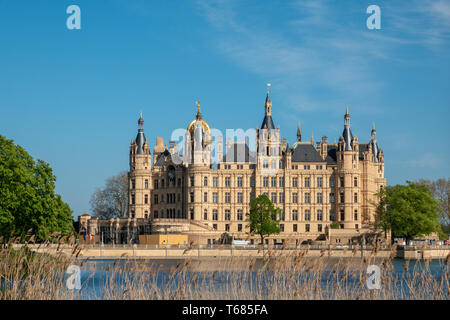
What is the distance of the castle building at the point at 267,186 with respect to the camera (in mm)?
95125

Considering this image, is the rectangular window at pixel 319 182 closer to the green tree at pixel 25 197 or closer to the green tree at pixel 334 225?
the green tree at pixel 334 225

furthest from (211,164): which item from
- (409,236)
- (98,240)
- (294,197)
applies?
(409,236)

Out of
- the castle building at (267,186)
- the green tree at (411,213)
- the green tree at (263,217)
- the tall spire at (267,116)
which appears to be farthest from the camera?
the tall spire at (267,116)

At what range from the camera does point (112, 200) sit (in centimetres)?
11038

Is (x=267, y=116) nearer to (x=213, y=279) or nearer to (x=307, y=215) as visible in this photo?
(x=307, y=215)

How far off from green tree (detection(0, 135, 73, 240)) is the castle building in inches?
1623

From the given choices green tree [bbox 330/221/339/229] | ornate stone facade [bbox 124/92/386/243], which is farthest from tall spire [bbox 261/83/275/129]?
green tree [bbox 330/221/339/229]

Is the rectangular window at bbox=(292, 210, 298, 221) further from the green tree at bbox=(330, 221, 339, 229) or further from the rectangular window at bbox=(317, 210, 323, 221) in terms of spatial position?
the green tree at bbox=(330, 221, 339, 229)

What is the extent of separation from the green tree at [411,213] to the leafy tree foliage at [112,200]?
140 feet

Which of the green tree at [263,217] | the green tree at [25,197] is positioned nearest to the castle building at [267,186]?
the green tree at [263,217]

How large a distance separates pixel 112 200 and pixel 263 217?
33.0 metres

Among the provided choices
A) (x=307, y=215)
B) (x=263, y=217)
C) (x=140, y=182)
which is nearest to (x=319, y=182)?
(x=307, y=215)

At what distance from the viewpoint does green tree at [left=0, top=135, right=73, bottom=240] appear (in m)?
46.3

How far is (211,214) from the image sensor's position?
3792 inches
